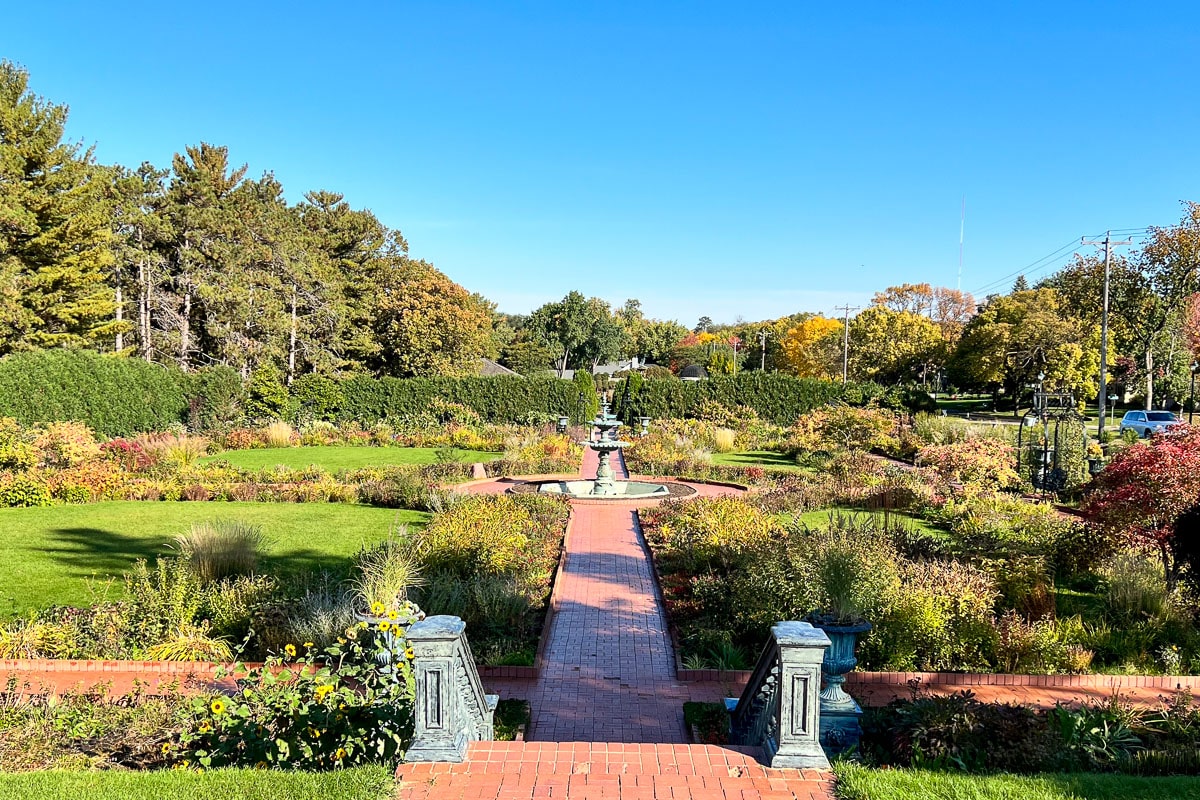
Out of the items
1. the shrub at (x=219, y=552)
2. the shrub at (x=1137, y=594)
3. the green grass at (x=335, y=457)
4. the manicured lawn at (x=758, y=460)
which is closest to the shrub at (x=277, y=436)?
the green grass at (x=335, y=457)

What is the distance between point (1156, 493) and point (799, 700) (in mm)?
6229

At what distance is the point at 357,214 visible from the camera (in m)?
41.4

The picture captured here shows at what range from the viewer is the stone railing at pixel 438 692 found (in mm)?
4383

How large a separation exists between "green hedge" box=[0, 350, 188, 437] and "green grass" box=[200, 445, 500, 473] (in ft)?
12.0

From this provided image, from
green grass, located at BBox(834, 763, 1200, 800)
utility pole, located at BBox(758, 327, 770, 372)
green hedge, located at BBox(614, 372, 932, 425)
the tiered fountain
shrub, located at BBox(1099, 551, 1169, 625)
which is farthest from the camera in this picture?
utility pole, located at BBox(758, 327, 770, 372)

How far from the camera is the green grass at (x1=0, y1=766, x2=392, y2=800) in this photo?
387cm

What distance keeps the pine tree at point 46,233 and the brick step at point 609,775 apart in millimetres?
25877

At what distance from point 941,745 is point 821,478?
44.2 ft

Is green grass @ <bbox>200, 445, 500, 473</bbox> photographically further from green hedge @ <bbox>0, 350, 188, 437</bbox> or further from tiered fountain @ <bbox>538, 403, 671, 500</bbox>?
tiered fountain @ <bbox>538, 403, 671, 500</bbox>

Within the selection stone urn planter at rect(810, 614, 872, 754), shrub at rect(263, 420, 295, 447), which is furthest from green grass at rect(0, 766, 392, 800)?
shrub at rect(263, 420, 295, 447)

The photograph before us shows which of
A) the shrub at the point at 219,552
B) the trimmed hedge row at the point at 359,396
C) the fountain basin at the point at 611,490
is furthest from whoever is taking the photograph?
A: the trimmed hedge row at the point at 359,396

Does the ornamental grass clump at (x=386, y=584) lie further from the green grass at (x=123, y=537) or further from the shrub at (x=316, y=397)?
the shrub at (x=316, y=397)

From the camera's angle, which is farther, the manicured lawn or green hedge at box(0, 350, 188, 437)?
the manicured lawn

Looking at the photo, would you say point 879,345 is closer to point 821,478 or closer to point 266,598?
point 821,478
